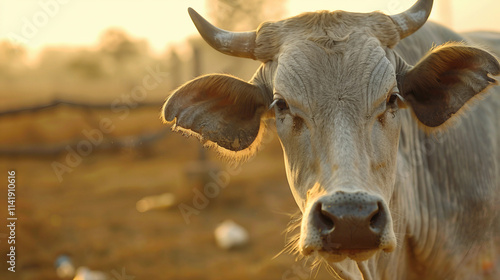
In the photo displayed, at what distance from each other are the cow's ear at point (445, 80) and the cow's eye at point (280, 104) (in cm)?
82

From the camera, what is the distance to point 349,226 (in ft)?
7.26

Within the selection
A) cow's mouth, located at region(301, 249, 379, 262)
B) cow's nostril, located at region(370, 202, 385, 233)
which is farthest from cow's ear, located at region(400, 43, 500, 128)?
cow's mouth, located at region(301, 249, 379, 262)

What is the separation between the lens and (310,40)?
113 inches

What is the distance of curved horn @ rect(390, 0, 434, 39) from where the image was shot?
3.12 metres

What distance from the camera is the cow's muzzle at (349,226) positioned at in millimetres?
2203

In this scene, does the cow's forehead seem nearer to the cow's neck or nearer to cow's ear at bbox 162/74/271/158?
cow's ear at bbox 162/74/271/158

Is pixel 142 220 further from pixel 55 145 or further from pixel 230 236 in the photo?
pixel 55 145

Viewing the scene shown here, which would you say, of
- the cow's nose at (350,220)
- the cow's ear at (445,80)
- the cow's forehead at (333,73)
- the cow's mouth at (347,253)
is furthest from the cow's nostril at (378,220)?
the cow's ear at (445,80)

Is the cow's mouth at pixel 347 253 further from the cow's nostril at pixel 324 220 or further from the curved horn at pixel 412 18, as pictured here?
the curved horn at pixel 412 18

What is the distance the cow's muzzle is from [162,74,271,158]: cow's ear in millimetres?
999

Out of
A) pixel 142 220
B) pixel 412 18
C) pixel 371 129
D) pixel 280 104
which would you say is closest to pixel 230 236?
pixel 142 220

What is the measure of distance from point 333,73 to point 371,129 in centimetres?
37

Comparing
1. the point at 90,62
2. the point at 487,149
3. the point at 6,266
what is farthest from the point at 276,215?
the point at 90,62

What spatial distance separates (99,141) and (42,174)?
1853 mm
